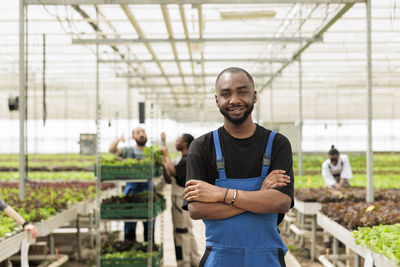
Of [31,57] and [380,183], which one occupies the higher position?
Answer: [31,57]

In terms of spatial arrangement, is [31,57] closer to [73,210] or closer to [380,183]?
[73,210]

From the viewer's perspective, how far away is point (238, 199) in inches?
67.1

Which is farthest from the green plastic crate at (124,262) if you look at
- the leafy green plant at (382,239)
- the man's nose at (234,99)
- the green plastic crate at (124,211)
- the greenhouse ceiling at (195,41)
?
the man's nose at (234,99)

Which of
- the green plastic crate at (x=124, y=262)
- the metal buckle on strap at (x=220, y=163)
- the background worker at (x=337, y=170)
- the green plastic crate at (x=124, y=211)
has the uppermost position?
the metal buckle on strap at (x=220, y=163)

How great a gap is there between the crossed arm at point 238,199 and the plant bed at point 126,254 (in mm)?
3749

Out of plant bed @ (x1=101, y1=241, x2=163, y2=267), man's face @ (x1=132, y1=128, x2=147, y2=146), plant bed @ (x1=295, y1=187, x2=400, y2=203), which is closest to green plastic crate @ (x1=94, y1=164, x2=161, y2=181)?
plant bed @ (x1=101, y1=241, x2=163, y2=267)

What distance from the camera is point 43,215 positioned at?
5.13 m

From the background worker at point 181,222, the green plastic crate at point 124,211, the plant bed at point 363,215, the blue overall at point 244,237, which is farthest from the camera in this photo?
the background worker at point 181,222

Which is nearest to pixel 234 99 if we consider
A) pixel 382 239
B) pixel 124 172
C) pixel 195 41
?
pixel 382 239

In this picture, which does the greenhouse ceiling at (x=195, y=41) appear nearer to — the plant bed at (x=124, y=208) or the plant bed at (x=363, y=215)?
the plant bed at (x=124, y=208)

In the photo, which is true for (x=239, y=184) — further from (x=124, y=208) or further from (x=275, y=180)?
(x=124, y=208)

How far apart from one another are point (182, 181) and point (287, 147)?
3.75 m

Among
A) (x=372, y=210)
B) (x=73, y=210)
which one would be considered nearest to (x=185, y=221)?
(x=73, y=210)

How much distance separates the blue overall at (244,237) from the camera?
5.49 feet
